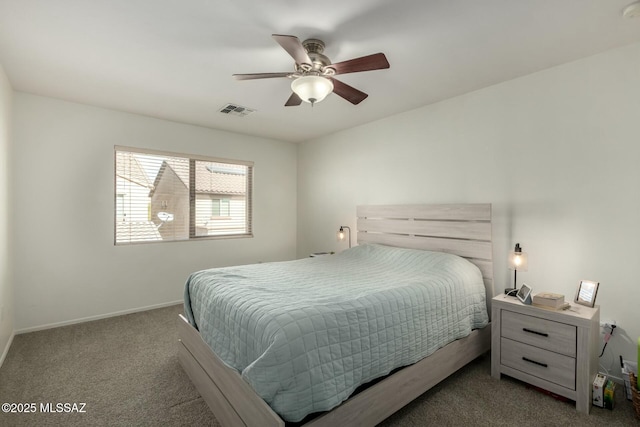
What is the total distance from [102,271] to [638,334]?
5.05m

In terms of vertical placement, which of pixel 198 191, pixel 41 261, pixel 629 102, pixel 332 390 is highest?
pixel 629 102

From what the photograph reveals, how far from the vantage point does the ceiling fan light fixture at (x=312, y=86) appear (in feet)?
6.56

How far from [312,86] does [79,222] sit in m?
3.19

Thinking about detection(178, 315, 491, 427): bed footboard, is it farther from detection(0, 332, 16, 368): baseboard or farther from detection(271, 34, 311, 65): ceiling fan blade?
detection(271, 34, 311, 65): ceiling fan blade

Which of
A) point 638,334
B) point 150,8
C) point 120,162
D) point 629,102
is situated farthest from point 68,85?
point 638,334

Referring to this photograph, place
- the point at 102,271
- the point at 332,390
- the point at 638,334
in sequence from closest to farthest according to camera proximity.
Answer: the point at 332,390
the point at 638,334
the point at 102,271

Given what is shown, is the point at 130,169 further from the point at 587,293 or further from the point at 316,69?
the point at 587,293

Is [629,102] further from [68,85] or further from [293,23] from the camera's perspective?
[68,85]

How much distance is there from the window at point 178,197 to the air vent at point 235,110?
954mm

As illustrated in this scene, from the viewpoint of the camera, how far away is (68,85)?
2.91 m

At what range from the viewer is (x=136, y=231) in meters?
3.83

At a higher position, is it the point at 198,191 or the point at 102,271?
the point at 198,191

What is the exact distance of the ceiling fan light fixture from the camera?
200cm

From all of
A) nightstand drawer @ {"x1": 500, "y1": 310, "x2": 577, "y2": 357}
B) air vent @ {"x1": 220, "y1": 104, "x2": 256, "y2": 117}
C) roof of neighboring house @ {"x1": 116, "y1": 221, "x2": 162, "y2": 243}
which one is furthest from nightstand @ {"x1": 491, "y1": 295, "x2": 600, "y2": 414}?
roof of neighboring house @ {"x1": 116, "y1": 221, "x2": 162, "y2": 243}
